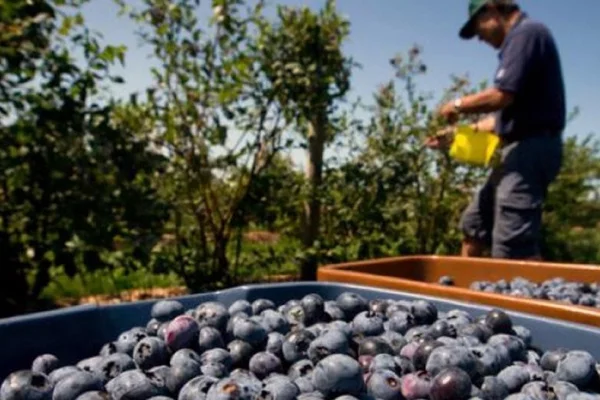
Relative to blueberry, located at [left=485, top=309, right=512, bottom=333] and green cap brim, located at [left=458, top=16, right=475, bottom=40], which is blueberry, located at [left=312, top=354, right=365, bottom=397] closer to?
blueberry, located at [left=485, top=309, right=512, bottom=333]

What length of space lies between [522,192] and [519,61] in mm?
488

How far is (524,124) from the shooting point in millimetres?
2510

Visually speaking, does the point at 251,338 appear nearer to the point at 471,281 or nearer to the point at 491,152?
the point at 471,281

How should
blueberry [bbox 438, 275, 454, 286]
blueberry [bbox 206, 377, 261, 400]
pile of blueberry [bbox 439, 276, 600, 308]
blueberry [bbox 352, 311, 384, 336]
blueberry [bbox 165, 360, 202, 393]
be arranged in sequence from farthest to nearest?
blueberry [bbox 438, 275, 454, 286], pile of blueberry [bbox 439, 276, 600, 308], blueberry [bbox 352, 311, 384, 336], blueberry [bbox 165, 360, 202, 393], blueberry [bbox 206, 377, 261, 400]

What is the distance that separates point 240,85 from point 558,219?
352cm

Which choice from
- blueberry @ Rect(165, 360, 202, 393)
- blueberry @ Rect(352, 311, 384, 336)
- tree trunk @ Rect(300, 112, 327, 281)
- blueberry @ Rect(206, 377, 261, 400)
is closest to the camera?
blueberry @ Rect(206, 377, 261, 400)

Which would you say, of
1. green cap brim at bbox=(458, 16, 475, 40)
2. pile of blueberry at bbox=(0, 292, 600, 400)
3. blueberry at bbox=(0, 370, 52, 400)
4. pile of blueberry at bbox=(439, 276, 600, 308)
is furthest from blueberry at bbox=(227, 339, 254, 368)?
green cap brim at bbox=(458, 16, 475, 40)

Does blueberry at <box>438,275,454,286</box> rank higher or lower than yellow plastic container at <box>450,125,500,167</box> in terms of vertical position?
lower

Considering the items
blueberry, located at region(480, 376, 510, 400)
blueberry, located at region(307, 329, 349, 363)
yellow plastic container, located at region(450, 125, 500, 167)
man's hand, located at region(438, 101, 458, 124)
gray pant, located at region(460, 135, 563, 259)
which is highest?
man's hand, located at region(438, 101, 458, 124)

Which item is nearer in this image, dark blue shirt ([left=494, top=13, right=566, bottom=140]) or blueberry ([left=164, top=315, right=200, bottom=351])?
blueberry ([left=164, top=315, right=200, bottom=351])

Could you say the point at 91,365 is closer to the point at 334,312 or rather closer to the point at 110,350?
the point at 110,350

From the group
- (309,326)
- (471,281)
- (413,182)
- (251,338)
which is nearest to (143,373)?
(251,338)

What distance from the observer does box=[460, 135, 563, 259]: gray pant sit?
96.8 inches

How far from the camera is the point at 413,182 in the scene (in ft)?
13.8
